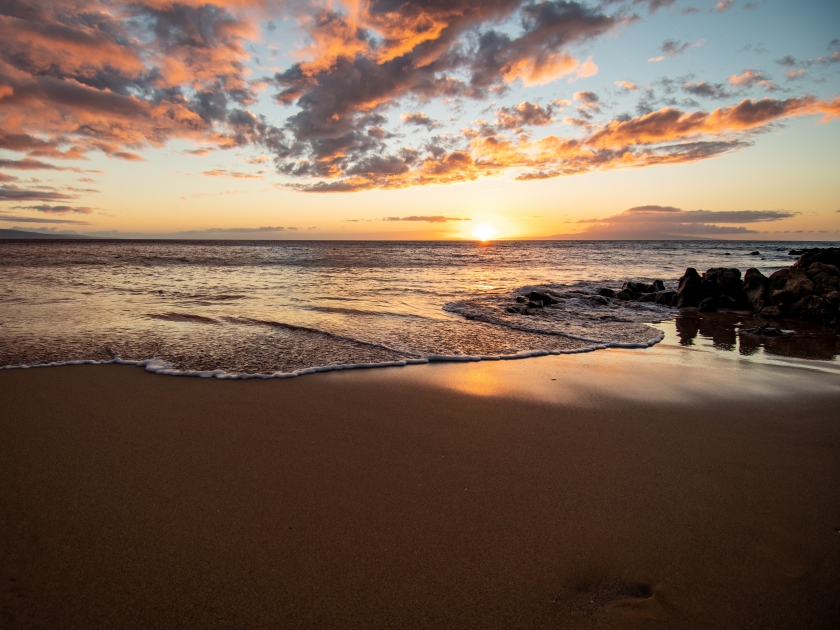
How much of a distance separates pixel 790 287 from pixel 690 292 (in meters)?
2.21

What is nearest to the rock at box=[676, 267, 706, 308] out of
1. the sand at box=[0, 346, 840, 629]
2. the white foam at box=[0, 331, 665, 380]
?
the white foam at box=[0, 331, 665, 380]

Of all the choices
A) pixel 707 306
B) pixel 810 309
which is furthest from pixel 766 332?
pixel 707 306

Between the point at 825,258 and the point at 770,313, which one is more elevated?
Result: the point at 825,258

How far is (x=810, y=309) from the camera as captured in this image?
9.80 m

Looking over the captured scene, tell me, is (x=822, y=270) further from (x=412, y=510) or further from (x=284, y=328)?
(x=412, y=510)

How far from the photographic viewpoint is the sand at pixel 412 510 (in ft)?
6.27

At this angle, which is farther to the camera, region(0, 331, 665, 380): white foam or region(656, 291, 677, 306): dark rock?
region(656, 291, 677, 306): dark rock

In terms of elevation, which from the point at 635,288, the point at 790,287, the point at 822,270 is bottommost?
the point at 635,288

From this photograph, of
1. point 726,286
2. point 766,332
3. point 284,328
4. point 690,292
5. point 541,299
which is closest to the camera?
point 284,328

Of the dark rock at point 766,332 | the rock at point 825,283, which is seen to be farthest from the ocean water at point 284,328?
the rock at point 825,283

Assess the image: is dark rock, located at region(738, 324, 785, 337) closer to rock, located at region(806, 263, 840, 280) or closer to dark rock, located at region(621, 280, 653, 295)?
rock, located at region(806, 263, 840, 280)

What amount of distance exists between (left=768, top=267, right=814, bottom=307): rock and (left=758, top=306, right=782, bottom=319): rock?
0.63ft

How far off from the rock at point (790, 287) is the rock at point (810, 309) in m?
0.21

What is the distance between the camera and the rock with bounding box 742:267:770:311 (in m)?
11.1
